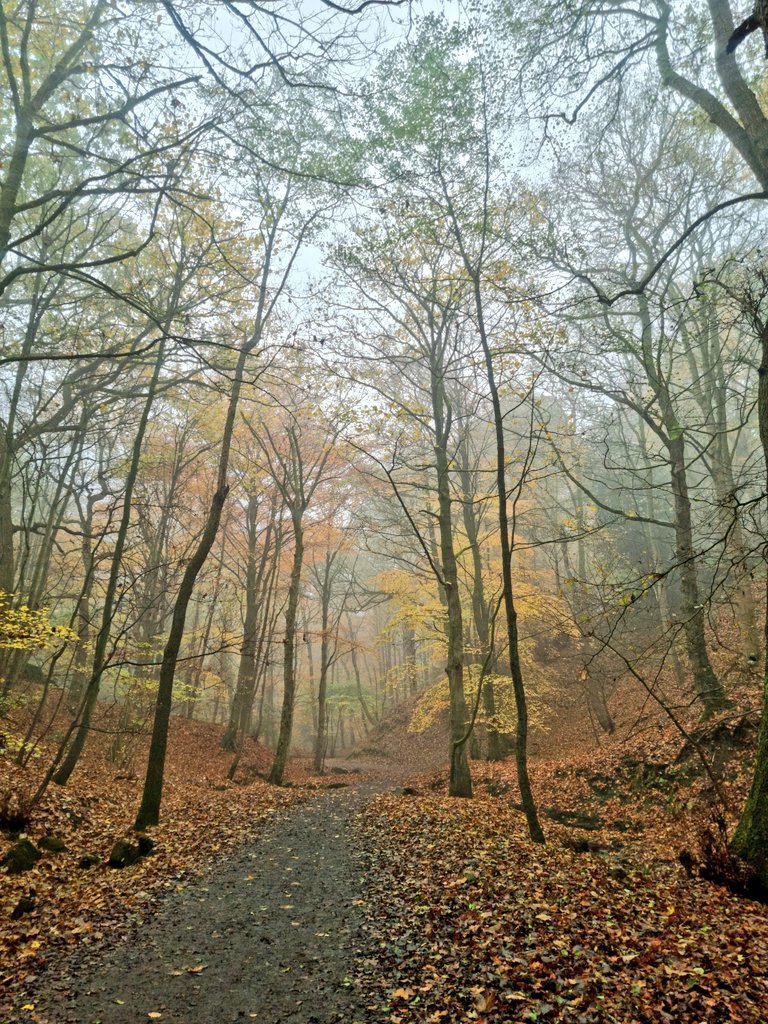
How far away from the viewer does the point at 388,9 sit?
357 centimetres

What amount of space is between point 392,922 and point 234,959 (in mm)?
1386

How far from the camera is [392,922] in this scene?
15.6 ft

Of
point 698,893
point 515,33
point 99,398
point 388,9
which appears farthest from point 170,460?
point 698,893

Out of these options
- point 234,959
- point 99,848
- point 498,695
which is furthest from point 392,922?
point 498,695

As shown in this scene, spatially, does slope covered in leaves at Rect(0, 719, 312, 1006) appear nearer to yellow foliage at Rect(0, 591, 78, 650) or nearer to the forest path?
the forest path

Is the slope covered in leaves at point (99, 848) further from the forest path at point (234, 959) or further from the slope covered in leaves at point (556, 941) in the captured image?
the slope covered in leaves at point (556, 941)

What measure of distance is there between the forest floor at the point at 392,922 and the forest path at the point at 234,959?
20mm

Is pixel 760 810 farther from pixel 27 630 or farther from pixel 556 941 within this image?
pixel 27 630

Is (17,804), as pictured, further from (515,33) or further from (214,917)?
(515,33)

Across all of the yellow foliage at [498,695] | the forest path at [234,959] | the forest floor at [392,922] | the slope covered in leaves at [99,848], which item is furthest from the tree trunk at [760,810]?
the yellow foliage at [498,695]

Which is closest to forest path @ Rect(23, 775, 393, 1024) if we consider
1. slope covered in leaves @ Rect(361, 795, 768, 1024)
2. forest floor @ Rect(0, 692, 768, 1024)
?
forest floor @ Rect(0, 692, 768, 1024)

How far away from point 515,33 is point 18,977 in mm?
11859

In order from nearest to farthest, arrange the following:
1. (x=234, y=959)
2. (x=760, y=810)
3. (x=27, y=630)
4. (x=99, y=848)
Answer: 1. (x=234, y=959)
2. (x=760, y=810)
3. (x=99, y=848)
4. (x=27, y=630)

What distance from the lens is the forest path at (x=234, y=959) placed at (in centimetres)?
353
